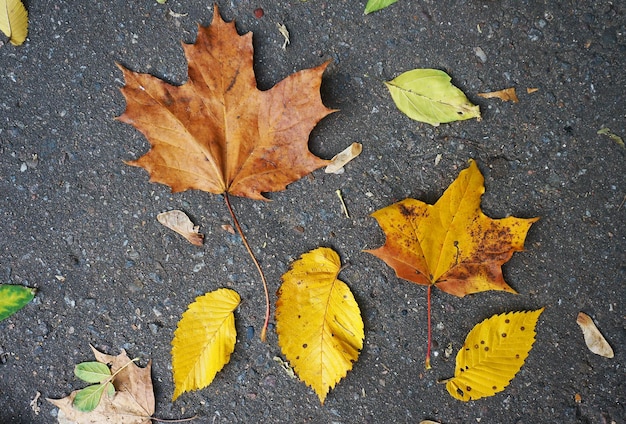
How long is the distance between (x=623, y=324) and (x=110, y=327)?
1.78m

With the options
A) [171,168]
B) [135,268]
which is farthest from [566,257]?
[135,268]

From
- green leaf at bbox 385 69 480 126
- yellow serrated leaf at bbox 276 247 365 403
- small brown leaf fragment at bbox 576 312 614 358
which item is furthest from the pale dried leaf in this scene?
small brown leaf fragment at bbox 576 312 614 358

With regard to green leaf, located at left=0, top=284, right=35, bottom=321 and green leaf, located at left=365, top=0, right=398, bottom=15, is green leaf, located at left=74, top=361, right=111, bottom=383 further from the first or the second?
green leaf, located at left=365, top=0, right=398, bottom=15

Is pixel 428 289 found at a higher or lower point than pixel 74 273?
lower

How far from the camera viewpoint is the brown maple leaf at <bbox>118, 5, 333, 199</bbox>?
1688 mm

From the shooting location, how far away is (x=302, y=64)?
5.96 feet

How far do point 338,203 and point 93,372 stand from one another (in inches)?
41.7

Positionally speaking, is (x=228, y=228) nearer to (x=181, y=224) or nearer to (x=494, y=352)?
(x=181, y=224)

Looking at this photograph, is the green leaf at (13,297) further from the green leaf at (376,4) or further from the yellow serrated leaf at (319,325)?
the green leaf at (376,4)

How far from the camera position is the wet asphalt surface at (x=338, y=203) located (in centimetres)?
178

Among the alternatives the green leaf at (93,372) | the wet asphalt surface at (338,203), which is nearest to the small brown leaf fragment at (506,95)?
the wet asphalt surface at (338,203)

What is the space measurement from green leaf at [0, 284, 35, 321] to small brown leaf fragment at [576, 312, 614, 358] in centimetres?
192

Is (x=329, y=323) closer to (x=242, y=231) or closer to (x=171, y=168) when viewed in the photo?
(x=242, y=231)

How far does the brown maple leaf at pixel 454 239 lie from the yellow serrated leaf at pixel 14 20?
1.37m
